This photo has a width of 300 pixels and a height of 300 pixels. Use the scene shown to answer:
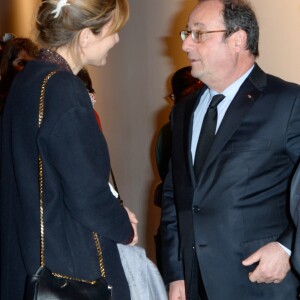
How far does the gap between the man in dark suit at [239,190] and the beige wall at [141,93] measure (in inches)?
89.4

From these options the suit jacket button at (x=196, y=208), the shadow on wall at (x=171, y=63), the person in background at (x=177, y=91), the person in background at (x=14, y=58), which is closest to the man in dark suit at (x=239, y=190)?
the suit jacket button at (x=196, y=208)

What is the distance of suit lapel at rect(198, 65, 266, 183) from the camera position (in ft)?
7.65

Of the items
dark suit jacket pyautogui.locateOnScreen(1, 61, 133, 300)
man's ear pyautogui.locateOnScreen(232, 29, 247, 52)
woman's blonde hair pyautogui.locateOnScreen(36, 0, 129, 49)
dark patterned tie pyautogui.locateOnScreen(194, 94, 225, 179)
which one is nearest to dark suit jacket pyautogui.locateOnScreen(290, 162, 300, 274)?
dark suit jacket pyautogui.locateOnScreen(1, 61, 133, 300)

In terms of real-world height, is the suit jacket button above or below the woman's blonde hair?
below

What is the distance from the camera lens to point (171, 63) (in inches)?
199

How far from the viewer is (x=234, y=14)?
8.53ft

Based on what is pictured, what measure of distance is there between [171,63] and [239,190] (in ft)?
9.49

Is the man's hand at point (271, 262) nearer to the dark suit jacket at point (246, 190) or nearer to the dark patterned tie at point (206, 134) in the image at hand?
the dark suit jacket at point (246, 190)

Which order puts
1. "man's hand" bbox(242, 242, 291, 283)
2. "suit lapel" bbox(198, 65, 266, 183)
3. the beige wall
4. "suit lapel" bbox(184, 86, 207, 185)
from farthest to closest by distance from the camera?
the beige wall
"suit lapel" bbox(184, 86, 207, 185)
"suit lapel" bbox(198, 65, 266, 183)
"man's hand" bbox(242, 242, 291, 283)

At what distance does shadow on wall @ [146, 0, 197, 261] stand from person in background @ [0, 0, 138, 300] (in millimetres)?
2689

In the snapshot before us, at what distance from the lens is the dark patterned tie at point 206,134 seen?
7.91 feet

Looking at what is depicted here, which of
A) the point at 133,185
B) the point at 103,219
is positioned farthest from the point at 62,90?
the point at 133,185

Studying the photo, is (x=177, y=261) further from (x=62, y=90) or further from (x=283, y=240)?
(x=62, y=90)

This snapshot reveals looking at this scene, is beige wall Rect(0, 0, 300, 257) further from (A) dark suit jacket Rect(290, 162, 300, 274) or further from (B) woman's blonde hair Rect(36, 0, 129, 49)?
(A) dark suit jacket Rect(290, 162, 300, 274)
